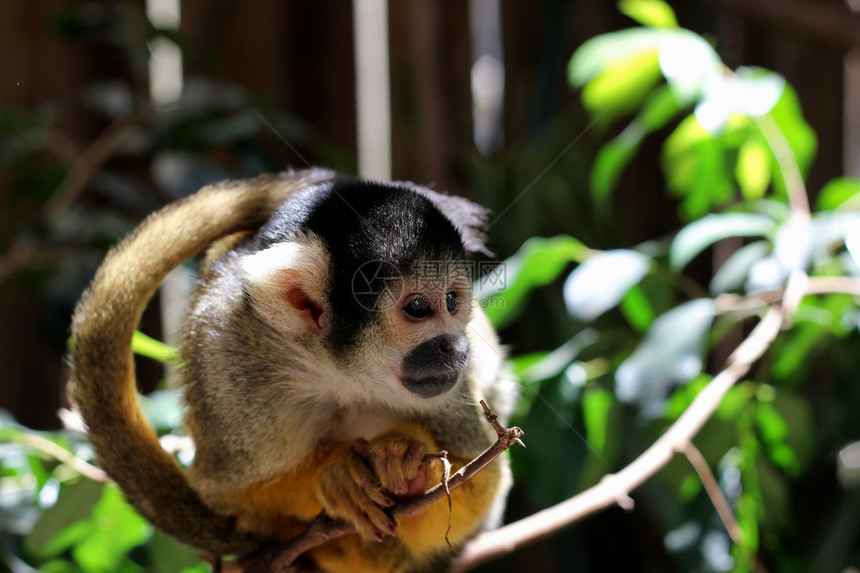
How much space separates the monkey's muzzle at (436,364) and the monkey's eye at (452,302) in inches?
1.7

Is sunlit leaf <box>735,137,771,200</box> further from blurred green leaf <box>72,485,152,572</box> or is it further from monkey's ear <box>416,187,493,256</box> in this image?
blurred green leaf <box>72,485,152,572</box>

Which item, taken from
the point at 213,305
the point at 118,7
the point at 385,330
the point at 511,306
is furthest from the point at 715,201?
the point at 118,7

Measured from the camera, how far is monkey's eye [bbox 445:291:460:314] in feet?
3.08

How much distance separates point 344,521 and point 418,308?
29 centimetres

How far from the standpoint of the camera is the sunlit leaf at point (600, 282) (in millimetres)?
1248

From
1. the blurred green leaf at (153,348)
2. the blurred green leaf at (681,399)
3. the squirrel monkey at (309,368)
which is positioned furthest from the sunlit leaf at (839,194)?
the blurred green leaf at (153,348)

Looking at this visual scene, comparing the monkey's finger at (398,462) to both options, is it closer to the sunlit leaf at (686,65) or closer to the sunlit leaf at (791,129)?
the sunlit leaf at (686,65)

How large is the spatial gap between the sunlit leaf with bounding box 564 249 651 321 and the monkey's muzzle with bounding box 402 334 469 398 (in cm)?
39

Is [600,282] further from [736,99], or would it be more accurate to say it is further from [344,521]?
[344,521]

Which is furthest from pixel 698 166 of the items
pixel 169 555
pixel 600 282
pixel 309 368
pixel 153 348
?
pixel 169 555

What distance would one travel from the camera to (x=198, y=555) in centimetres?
124

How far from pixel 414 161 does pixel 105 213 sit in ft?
2.98

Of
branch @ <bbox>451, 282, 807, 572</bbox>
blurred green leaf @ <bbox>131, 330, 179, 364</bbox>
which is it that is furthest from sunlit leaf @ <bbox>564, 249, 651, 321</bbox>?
blurred green leaf @ <bbox>131, 330, 179, 364</bbox>

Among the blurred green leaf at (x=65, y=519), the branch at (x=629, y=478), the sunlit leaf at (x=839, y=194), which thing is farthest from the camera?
the sunlit leaf at (x=839, y=194)
